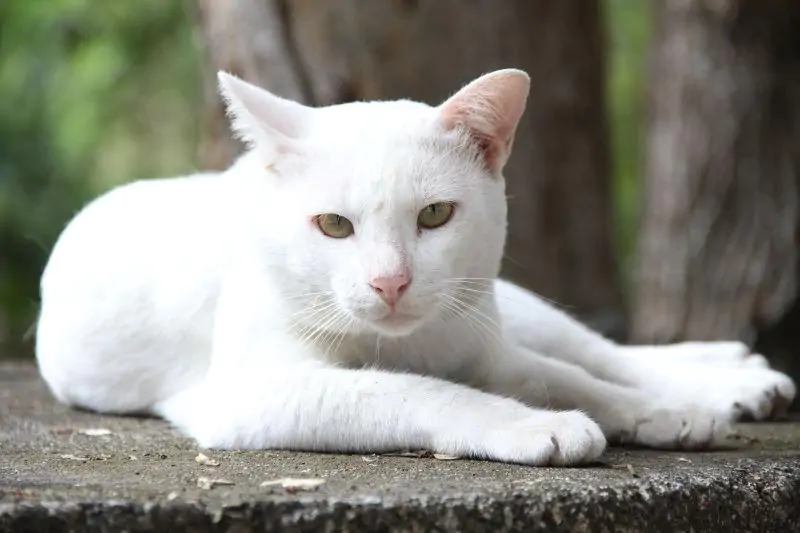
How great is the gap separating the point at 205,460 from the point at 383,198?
63 centimetres

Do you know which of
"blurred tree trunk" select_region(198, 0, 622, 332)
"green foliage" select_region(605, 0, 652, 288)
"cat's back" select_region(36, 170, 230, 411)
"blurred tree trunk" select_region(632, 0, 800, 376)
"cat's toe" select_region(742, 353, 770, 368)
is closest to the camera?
"cat's back" select_region(36, 170, 230, 411)

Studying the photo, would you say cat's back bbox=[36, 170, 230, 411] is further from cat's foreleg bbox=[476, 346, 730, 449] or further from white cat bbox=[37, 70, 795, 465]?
cat's foreleg bbox=[476, 346, 730, 449]

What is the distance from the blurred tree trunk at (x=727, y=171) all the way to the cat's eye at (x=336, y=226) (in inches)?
111

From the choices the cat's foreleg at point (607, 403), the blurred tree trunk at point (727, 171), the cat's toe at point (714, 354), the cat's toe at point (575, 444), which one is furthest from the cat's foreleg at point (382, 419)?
the blurred tree trunk at point (727, 171)

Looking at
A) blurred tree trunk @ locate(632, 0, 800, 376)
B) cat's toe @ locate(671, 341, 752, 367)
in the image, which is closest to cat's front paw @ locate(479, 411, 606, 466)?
cat's toe @ locate(671, 341, 752, 367)

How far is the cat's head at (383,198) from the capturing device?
2.14 meters

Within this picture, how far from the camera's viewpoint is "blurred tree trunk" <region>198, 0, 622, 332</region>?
13.6 feet

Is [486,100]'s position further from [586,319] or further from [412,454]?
[586,319]

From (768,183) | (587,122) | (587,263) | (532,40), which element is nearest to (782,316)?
(768,183)

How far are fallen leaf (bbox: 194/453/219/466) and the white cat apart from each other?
0.35 ft

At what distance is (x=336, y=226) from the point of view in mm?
2199

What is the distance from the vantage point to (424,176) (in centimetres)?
222

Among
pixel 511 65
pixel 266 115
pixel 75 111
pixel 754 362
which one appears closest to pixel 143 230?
pixel 266 115

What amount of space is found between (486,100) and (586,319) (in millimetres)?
2661
